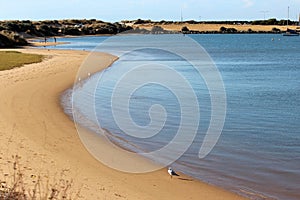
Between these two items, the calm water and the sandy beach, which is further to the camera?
the calm water

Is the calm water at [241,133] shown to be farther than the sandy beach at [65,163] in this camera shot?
Yes

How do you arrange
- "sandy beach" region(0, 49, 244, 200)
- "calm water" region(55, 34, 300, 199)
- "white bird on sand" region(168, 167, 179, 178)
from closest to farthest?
"sandy beach" region(0, 49, 244, 200) < "white bird on sand" region(168, 167, 179, 178) < "calm water" region(55, 34, 300, 199)

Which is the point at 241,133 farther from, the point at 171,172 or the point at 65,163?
the point at 65,163

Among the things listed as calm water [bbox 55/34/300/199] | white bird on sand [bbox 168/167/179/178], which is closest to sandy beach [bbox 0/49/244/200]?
white bird on sand [bbox 168/167/179/178]

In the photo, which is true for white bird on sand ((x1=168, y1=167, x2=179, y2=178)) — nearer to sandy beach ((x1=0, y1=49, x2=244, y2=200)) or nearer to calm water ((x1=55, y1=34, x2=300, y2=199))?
sandy beach ((x1=0, y1=49, x2=244, y2=200))

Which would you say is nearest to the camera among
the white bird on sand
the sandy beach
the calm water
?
the sandy beach

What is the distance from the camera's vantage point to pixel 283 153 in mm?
12844

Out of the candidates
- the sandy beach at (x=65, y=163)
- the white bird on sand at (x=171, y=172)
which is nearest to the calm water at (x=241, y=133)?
the white bird on sand at (x=171, y=172)

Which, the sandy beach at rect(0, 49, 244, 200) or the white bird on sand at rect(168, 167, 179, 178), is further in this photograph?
the white bird on sand at rect(168, 167, 179, 178)

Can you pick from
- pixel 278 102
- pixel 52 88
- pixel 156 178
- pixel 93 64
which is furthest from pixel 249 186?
pixel 93 64

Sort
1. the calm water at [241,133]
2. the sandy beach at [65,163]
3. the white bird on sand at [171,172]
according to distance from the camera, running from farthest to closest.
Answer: the calm water at [241,133]
the white bird on sand at [171,172]
the sandy beach at [65,163]

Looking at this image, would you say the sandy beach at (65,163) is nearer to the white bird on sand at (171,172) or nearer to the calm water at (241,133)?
the white bird on sand at (171,172)

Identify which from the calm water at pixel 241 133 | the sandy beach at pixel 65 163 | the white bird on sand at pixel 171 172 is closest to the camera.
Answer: the sandy beach at pixel 65 163

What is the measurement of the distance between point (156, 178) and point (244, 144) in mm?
4184
